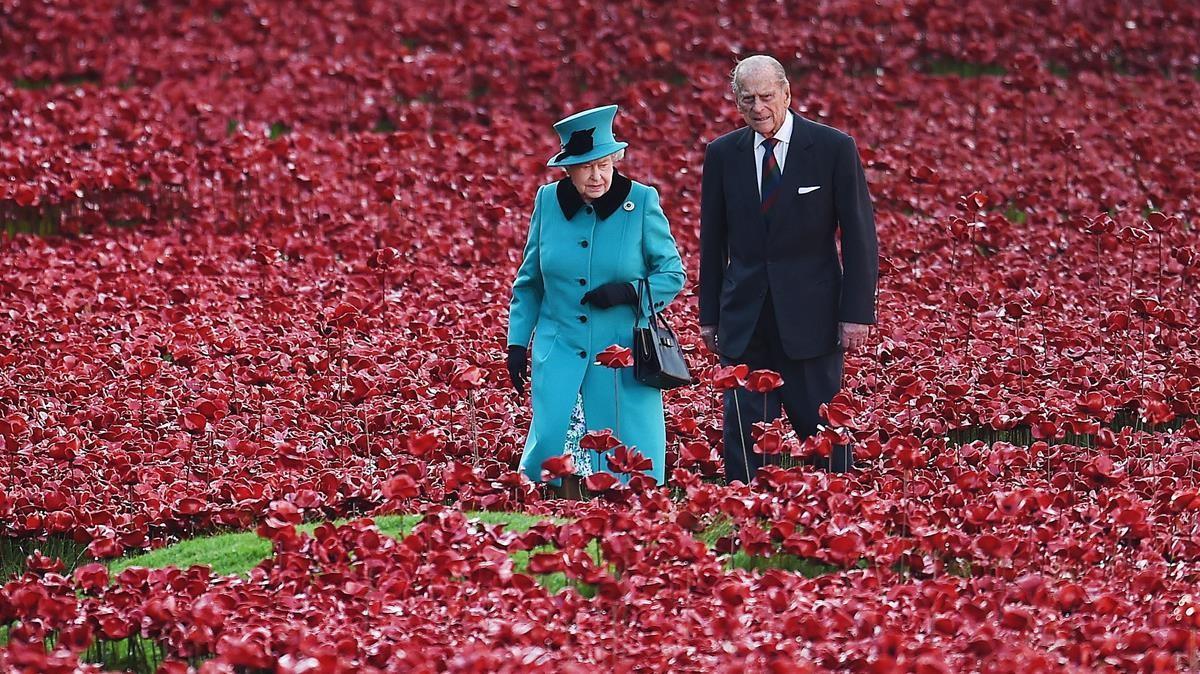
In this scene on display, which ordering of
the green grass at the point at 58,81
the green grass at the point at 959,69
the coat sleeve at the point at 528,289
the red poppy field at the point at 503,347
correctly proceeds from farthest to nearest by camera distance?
the green grass at the point at 959,69 < the green grass at the point at 58,81 < the coat sleeve at the point at 528,289 < the red poppy field at the point at 503,347

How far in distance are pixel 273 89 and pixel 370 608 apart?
11.3 metres

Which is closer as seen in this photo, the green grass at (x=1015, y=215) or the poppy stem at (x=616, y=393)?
the poppy stem at (x=616, y=393)

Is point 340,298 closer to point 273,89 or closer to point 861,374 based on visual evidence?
point 861,374

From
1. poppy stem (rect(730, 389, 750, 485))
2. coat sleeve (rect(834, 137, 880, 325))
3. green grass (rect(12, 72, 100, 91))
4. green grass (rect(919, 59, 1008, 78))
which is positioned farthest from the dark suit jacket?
green grass (rect(12, 72, 100, 91))

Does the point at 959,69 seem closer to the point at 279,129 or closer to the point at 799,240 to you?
the point at 279,129

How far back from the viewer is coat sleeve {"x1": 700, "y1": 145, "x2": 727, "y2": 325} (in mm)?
7062

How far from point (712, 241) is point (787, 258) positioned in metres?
0.37

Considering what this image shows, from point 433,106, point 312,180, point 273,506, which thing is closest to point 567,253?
point 273,506

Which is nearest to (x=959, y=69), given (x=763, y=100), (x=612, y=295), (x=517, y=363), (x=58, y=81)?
(x=58, y=81)

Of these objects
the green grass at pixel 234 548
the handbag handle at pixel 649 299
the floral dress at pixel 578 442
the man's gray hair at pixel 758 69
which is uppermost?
the man's gray hair at pixel 758 69

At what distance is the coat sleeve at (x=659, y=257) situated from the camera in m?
7.02

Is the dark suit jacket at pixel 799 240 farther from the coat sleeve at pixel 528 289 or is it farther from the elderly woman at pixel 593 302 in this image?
the coat sleeve at pixel 528 289

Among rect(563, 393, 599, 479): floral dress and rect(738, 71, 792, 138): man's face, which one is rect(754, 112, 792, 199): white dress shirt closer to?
rect(738, 71, 792, 138): man's face

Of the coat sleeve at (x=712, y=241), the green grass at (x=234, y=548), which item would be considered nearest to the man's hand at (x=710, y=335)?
the coat sleeve at (x=712, y=241)
